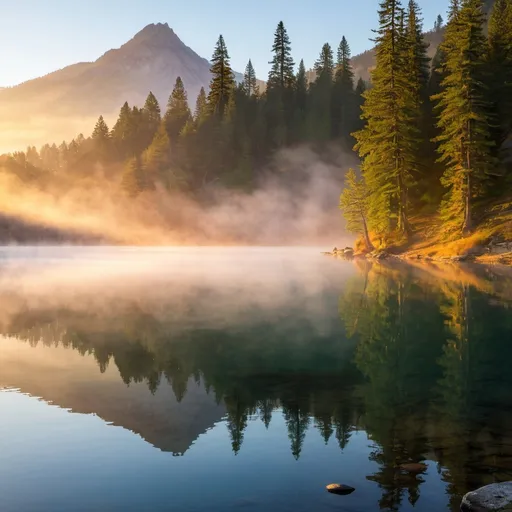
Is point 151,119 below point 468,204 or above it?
above

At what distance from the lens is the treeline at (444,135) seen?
56.9 meters

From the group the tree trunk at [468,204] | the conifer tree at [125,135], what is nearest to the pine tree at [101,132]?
the conifer tree at [125,135]

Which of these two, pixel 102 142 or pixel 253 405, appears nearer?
pixel 253 405

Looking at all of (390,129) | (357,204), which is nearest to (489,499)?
(390,129)

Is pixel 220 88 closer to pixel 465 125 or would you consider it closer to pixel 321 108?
pixel 321 108

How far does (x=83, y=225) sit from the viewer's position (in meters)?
142

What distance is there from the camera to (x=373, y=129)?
214 feet

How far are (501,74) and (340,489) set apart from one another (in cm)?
7537

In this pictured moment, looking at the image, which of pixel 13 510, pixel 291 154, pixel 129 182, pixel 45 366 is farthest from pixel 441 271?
pixel 129 182

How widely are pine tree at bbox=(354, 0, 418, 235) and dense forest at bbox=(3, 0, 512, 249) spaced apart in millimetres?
149

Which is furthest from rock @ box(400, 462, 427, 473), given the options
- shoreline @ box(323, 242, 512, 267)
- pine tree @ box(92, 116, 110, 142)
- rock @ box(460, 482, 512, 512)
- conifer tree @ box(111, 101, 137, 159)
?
pine tree @ box(92, 116, 110, 142)

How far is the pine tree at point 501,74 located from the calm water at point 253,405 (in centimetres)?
4701

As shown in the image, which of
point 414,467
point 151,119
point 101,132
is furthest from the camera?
point 101,132

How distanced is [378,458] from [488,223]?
4927 cm
